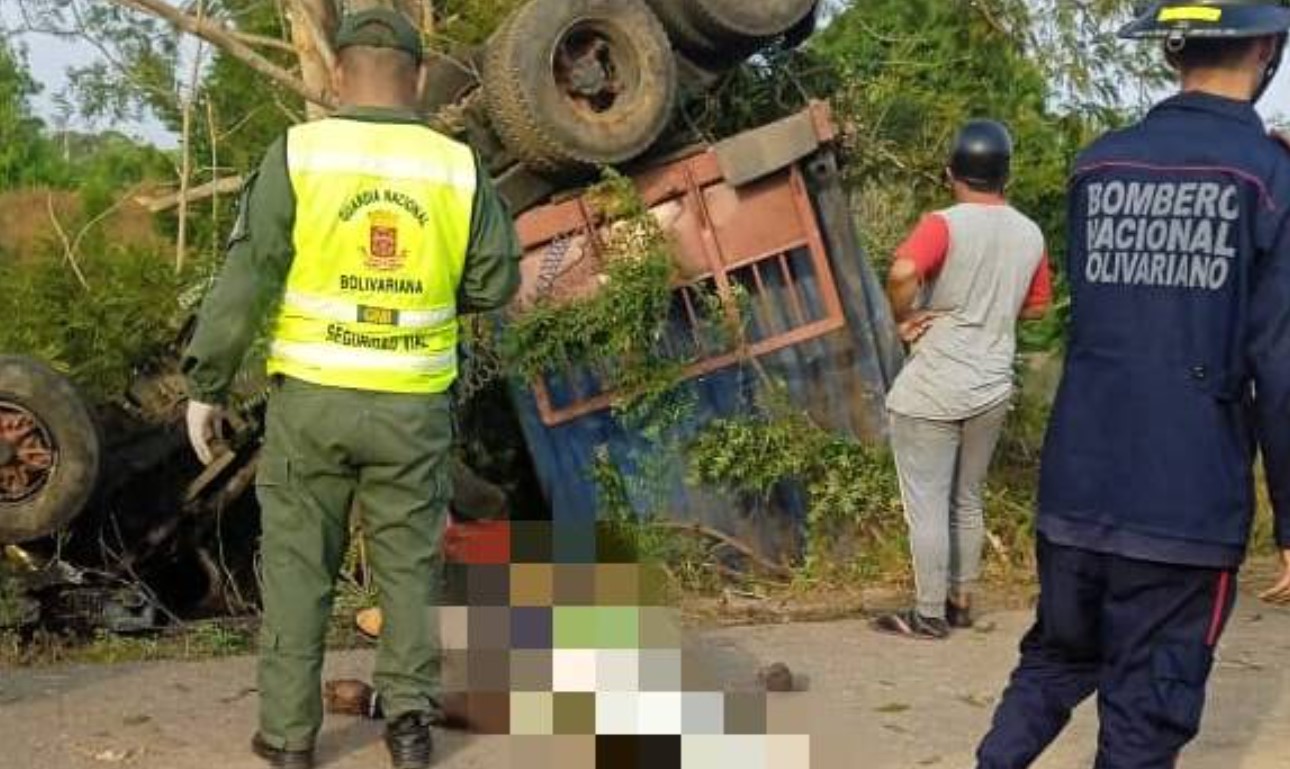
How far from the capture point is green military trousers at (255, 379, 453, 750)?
4594mm

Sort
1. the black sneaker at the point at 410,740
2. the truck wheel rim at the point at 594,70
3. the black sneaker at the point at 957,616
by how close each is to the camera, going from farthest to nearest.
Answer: the truck wheel rim at the point at 594,70
the black sneaker at the point at 957,616
the black sneaker at the point at 410,740

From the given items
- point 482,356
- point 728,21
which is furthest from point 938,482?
point 728,21

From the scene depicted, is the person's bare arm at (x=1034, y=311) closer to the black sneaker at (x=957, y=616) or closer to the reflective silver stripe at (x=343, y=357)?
the black sneaker at (x=957, y=616)

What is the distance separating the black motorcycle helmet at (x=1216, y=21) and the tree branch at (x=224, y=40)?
15.1 ft

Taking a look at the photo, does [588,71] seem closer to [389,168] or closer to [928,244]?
[928,244]

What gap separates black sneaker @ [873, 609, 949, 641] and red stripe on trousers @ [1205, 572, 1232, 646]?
8.66 feet

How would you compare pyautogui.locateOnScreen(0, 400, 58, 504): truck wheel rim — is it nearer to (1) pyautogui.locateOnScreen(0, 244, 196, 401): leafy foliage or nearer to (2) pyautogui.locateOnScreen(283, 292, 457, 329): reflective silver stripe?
(1) pyautogui.locateOnScreen(0, 244, 196, 401): leafy foliage

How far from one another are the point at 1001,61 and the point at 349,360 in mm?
4876

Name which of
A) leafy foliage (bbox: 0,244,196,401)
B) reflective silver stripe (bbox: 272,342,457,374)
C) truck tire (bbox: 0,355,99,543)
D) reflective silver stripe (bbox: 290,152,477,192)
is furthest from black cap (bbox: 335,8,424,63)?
leafy foliage (bbox: 0,244,196,401)

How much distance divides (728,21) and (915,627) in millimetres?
2438

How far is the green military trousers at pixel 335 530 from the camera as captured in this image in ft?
15.1

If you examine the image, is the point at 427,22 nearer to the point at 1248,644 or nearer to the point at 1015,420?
the point at 1015,420

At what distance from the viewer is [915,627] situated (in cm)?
648

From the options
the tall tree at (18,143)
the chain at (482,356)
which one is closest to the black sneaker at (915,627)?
the chain at (482,356)
